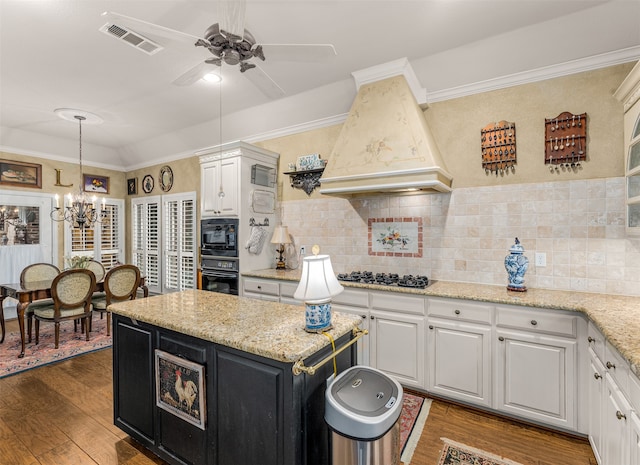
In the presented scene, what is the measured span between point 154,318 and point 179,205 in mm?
4200

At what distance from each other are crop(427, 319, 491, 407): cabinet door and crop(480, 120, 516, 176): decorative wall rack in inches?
57.6

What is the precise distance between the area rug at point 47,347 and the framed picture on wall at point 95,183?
266 centimetres

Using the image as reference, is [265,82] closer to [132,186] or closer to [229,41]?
[229,41]

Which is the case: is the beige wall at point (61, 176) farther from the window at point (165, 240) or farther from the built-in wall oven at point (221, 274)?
the built-in wall oven at point (221, 274)

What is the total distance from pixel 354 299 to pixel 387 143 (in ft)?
4.83

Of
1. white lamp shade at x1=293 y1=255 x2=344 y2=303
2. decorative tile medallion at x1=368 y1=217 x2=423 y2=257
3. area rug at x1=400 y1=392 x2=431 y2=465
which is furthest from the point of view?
decorative tile medallion at x1=368 y1=217 x2=423 y2=257

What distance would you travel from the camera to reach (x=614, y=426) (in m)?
1.49

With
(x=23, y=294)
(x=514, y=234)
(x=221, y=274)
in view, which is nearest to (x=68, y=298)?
(x=23, y=294)

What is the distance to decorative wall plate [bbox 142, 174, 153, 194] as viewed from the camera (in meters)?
6.01

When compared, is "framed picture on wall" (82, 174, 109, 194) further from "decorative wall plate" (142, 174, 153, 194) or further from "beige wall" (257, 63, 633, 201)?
"beige wall" (257, 63, 633, 201)

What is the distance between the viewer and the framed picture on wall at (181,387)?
1.61 metres

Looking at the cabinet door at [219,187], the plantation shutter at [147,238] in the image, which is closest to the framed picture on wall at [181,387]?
the cabinet door at [219,187]

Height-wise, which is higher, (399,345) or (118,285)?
(118,285)

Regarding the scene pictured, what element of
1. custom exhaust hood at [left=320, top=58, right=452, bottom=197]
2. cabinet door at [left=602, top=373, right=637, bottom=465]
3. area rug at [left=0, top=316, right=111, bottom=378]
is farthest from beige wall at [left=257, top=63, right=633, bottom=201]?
area rug at [left=0, top=316, right=111, bottom=378]
